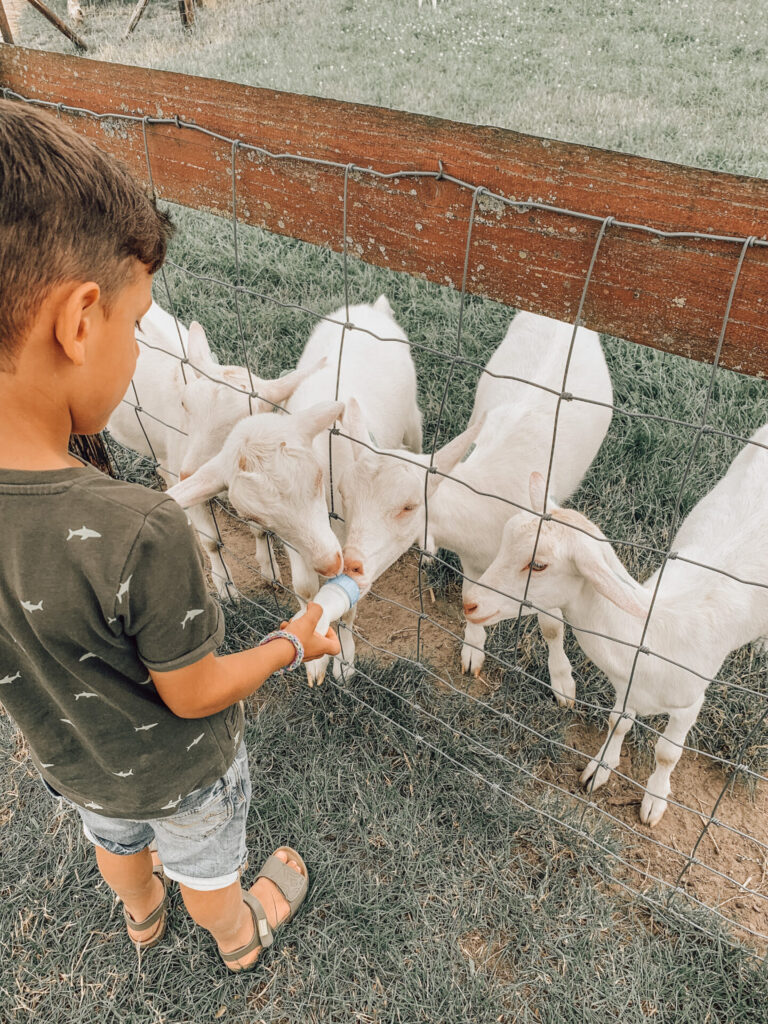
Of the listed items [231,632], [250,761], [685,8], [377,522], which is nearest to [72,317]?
[377,522]

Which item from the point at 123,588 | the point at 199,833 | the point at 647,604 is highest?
the point at 123,588

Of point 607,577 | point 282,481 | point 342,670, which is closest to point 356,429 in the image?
point 282,481

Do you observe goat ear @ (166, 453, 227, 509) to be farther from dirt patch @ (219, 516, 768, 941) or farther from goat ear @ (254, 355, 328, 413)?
dirt patch @ (219, 516, 768, 941)

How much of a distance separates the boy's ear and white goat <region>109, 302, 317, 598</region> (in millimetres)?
1267

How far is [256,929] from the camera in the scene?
2410mm

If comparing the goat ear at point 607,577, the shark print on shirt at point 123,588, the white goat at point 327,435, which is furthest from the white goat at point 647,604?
the shark print on shirt at point 123,588

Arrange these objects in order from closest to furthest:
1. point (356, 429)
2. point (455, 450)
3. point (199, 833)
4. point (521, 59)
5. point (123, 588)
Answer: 1. point (123, 588)
2. point (199, 833)
3. point (455, 450)
4. point (356, 429)
5. point (521, 59)

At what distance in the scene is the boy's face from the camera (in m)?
1.32

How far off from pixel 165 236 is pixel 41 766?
1206mm

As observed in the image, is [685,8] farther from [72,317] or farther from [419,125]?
[72,317]

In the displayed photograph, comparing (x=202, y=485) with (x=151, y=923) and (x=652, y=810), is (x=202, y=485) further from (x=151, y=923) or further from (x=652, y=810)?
(x=652, y=810)

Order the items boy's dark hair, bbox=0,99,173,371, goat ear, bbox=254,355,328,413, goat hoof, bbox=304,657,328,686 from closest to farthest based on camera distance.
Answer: boy's dark hair, bbox=0,99,173,371
goat ear, bbox=254,355,328,413
goat hoof, bbox=304,657,328,686

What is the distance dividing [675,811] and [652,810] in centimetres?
14

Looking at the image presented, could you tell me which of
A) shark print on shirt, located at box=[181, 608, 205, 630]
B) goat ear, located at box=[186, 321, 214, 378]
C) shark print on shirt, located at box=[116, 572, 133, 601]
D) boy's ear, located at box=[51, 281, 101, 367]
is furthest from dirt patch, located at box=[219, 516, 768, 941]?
boy's ear, located at box=[51, 281, 101, 367]
